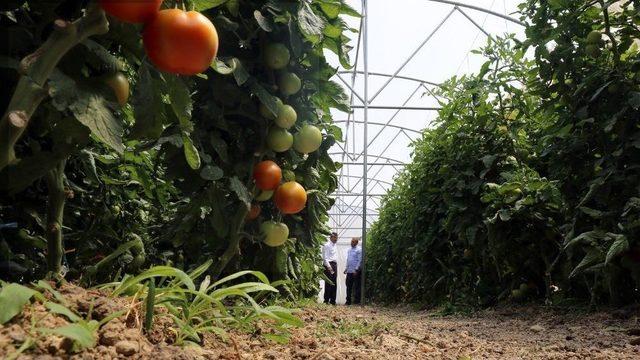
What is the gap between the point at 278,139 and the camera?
6.39 ft

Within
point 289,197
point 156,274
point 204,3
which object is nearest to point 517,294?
point 289,197

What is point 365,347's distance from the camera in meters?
1.56

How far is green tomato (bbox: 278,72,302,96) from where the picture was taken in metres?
1.98

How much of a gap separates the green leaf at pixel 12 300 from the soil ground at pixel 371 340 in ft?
0.07

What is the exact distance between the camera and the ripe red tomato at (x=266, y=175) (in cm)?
192

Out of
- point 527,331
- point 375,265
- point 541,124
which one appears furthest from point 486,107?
point 375,265

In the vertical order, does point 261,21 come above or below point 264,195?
above

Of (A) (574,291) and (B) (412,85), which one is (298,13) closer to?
(A) (574,291)

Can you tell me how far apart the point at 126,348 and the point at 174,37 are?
1.97ft

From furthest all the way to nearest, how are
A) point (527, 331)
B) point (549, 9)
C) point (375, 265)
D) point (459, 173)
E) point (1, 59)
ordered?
point (375, 265) < point (459, 173) < point (549, 9) < point (527, 331) < point (1, 59)

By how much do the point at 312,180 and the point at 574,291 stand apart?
1937 mm

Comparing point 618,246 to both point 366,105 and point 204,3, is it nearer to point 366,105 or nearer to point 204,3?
point 204,3

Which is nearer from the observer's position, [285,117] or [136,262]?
[285,117]

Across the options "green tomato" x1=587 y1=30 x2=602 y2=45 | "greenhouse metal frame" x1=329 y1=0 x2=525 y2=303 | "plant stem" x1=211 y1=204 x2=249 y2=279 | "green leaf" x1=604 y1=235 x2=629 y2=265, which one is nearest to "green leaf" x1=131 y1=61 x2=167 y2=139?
"plant stem" x1=211 y1=204 x2=249 y2=279
